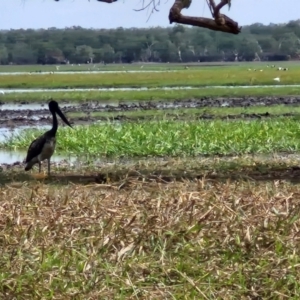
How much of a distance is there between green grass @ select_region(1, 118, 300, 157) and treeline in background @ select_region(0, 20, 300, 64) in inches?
2817

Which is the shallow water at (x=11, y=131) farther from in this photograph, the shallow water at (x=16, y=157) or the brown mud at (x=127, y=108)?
the shallow water at (x=16, y=157)

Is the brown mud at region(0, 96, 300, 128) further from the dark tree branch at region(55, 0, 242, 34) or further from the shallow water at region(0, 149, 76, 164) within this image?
the dark tree branch at region(55, 0, 242, 34)

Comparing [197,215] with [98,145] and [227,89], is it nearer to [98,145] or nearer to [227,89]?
[98,145]

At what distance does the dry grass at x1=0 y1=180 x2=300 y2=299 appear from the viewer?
5.99 metres

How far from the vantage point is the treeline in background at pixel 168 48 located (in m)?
91.6

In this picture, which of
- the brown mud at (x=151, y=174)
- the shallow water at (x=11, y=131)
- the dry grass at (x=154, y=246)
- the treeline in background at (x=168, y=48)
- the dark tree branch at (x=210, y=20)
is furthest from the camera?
the treeline in background at (x=168, y=48)

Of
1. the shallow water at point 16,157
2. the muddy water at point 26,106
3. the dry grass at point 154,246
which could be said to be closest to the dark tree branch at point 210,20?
the shallow water at point 16,157

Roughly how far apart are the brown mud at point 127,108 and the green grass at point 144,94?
896 mm

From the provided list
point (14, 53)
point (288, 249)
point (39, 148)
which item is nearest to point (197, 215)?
point (288, 249)

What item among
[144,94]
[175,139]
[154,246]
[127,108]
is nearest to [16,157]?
[175,139]

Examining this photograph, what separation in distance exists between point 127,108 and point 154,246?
66.2 ft

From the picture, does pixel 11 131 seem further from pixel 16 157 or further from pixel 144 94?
pixel 144 94

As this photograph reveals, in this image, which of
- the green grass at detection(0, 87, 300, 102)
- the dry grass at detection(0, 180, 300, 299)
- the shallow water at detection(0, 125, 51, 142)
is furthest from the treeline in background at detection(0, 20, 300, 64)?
the dry grass at detection(0, 180, 300, 299)

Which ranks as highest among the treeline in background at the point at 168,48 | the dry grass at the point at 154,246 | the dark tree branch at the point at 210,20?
the dark tree branch at the point at 210,20
